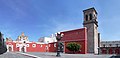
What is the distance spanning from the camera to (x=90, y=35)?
186 feet

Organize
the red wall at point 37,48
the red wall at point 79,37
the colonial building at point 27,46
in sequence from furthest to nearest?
the red wall at point 37,48 → the colonial building at point 27,46 → the red wall at point 79,37

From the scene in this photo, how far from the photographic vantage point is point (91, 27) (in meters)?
57.1

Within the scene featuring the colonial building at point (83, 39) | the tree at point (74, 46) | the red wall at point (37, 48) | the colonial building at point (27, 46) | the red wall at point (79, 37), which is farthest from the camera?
the red wall at point (37, 48)

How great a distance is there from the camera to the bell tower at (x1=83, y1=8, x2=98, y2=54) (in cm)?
5571

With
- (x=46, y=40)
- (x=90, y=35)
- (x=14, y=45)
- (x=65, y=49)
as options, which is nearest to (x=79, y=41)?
(x=65, y=49)

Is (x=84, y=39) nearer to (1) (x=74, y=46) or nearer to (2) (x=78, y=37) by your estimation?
(2) (x=78, y=37)

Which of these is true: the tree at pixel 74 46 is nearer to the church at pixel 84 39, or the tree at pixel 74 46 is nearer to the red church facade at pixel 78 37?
the red church facade at pixel 78 37

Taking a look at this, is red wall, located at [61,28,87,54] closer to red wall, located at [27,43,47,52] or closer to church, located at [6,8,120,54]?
church, located at [6,8,120,54]

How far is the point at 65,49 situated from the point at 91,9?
52.2 feet

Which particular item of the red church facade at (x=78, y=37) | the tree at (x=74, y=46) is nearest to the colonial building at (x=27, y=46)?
the red church facade at (x=78, y=37)

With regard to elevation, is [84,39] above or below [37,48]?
above

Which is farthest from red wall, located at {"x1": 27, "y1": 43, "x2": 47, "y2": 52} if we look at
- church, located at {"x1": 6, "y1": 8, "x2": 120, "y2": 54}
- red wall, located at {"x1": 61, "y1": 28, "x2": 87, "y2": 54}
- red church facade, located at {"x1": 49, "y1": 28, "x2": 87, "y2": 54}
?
red wall, located at {"x1": 61, "y1": 28, "x2": 87, "y2": 54}

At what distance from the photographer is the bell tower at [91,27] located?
55.7m

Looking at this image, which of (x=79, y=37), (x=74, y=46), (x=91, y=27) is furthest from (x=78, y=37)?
(x=91, y=27)
